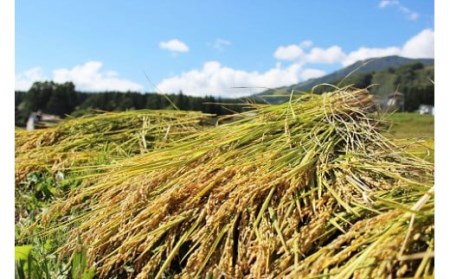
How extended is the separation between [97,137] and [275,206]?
242 cm

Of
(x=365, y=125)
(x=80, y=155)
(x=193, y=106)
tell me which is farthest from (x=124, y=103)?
(x=365, y=125)

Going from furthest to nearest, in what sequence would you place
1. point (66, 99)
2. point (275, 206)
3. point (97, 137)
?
1. point (66, 99)
2. point (97, 137)
3. point (275, 206)

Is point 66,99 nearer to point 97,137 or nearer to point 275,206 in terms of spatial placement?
point 97,137

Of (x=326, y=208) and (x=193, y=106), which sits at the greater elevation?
(x=193, y=106)

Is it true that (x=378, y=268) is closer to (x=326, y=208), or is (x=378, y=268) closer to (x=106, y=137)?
(x=326, y=208)

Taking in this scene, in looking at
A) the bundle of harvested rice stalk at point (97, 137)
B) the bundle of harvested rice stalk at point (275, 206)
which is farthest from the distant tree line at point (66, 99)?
the bundle of harvested rice stalk at point (275, 206)

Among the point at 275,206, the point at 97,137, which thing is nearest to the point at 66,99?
the point at 97,137

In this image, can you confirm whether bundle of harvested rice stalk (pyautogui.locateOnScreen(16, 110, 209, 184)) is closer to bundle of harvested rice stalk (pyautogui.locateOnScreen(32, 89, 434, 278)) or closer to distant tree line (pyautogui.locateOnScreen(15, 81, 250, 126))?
bundle of harvested rice stalk (pyautogui.locateOnScreen(32, 89, 434, 278))

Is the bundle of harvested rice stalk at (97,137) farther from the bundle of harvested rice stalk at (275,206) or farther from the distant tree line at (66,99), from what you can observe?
the distant tree line at (66,99)

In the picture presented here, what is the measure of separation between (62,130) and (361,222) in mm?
3194

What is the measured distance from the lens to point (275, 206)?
1662 mm

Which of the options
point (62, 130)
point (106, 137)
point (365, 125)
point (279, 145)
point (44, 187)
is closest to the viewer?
point (279, 145)

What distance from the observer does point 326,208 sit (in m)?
1.54

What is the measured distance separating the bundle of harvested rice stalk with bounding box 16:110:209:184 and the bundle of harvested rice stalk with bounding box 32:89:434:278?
4.12 feet
